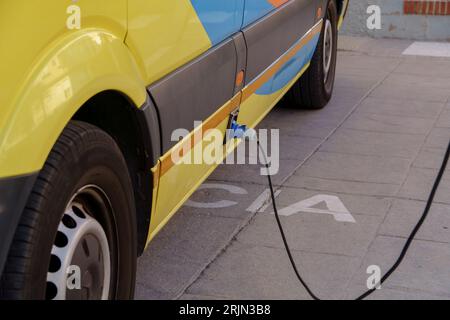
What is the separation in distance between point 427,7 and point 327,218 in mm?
6208

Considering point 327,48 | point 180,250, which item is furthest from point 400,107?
point 180,250

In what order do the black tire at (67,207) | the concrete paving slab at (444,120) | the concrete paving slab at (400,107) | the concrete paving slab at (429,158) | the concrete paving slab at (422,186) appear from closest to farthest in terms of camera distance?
the black tire at (67,207) < the concrete paving slab at (422,186) < the concrete paving slab at (429,158) < the concrete paving slab at (444,120) < the concrete paving slab at (400,107)

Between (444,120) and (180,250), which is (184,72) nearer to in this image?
(180,250)

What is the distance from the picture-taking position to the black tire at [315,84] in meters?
7.32

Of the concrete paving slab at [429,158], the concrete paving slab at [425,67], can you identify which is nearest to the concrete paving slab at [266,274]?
the concrete paving slab at [429,158]

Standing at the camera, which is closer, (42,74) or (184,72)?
(42,74)

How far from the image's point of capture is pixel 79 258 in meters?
3.05

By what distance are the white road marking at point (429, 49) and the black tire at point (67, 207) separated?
281 inches

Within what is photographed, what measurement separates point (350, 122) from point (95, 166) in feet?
14.5

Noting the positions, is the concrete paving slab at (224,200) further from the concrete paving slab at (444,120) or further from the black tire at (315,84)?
the concrete paving slab at (444,120)

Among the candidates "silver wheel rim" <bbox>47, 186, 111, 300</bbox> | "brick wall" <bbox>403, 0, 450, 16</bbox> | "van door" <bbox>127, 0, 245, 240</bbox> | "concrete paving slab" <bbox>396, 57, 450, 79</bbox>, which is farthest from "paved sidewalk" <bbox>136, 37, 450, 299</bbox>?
"brick wall" <bbox>403, 0, 450, 16</bbox>

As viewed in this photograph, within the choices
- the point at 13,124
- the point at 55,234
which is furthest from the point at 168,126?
the point at 13,124

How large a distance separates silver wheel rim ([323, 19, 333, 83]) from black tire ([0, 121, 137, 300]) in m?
4.30
